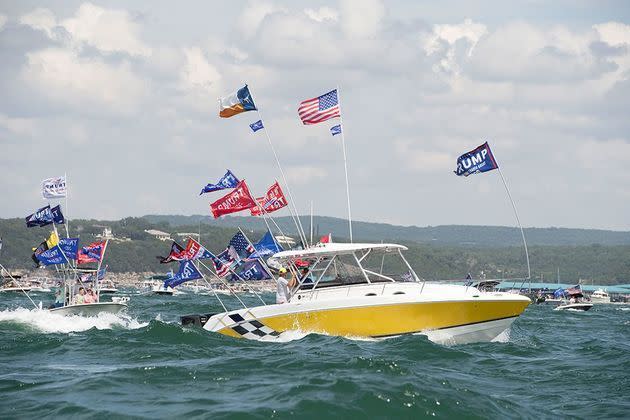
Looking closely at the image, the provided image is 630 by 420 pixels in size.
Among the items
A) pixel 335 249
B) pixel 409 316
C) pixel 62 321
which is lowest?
pixel 62 321

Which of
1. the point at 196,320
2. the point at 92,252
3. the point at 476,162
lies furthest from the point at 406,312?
the point at 92,252

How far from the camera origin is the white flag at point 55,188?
4534 centimetres

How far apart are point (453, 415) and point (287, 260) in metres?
12.5

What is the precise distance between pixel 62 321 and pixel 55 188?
9.11 meters

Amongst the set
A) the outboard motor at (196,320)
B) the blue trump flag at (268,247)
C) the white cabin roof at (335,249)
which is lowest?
the outboard motor at (196,320)

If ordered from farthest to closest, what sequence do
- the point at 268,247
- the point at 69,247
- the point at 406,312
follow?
the point at 69,247, the point at 268,247, the point at 406,312

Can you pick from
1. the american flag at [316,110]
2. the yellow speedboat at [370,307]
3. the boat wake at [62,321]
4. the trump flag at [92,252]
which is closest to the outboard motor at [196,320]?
the yellow speedboat at [370,307]

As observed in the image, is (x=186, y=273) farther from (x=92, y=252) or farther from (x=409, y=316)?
(x=92, y=252)

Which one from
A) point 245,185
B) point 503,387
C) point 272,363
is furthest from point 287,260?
point 503,387

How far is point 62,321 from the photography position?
38.4 m

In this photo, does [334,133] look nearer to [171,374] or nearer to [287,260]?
[287,260]

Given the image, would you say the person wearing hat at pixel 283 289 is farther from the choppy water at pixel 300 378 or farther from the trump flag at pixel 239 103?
the trump flag at pixel 239 103

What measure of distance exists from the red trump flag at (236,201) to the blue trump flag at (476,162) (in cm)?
649

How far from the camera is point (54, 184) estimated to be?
45531 millimetres
